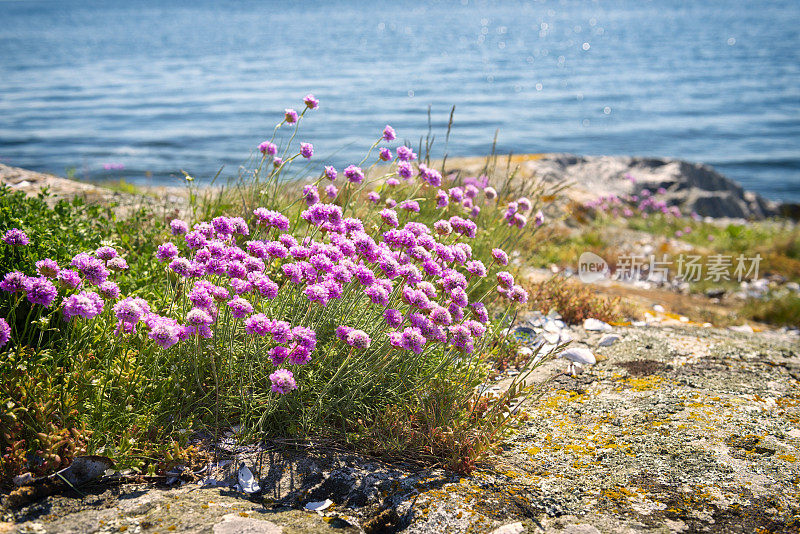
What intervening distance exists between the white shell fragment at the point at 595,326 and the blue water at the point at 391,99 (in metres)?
2.90

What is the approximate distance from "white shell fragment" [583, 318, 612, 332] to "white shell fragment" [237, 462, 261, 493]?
3644mm

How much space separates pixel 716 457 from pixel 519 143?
21625mm

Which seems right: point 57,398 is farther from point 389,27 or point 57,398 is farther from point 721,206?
point 389,27

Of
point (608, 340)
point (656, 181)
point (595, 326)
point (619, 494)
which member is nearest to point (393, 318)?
point (619, 494)

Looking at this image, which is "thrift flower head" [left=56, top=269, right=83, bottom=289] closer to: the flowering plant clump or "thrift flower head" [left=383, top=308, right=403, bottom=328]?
the flowering plant clump

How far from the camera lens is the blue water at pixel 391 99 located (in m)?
21.9

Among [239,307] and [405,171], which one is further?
[405,171]

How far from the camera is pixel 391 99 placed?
30062 mm

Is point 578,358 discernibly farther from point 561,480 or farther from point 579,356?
point 561,480

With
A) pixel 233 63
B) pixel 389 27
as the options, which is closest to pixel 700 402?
pixel 233 63

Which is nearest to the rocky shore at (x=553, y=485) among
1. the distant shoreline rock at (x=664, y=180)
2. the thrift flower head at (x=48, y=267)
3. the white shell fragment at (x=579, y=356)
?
the white shell fragment at (x=579, y=356)

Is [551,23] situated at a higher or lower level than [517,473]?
higher

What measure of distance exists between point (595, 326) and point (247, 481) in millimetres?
3759

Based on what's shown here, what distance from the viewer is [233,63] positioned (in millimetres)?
43688
